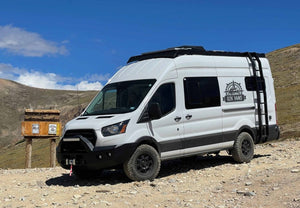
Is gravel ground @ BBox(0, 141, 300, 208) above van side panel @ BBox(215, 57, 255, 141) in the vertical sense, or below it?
below

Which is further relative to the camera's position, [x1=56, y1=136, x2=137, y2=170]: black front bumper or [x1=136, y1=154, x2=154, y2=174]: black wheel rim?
[x1=136, y1=154, x2=154, y2=174]: black wheel rim

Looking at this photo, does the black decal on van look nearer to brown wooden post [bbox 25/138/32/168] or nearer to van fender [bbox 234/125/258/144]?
van fender [bbox 234/125/258/144]

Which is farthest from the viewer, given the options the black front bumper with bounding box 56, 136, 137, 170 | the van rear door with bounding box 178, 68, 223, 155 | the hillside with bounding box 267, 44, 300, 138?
the hillside with bounding box 267, 44, 300, 138

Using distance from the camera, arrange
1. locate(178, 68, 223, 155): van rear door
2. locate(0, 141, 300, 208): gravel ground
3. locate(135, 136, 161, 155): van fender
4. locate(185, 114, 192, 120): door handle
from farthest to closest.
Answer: locate(178, 68, 223, 155): van rear door → locate(185, 114, 192, 120): door handle → locate(135, 136, 161, 155): van fender → locate(0, 141, 300, 208): gravel ground

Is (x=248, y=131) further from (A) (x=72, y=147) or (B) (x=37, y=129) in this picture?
(B) (x=37, y=129)

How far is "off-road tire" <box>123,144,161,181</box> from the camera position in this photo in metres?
9.02

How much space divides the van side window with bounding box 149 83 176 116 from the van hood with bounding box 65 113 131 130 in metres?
0.90

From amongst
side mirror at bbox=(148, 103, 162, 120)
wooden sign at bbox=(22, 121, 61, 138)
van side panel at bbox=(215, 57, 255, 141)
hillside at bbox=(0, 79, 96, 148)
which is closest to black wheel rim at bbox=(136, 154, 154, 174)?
side mirror at bbox=(148, 103, 162, 120)

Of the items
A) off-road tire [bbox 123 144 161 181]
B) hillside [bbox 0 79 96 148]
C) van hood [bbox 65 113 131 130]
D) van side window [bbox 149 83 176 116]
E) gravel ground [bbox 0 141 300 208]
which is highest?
hillside [bbox 0 79 96 148]

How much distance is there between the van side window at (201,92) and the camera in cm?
1024

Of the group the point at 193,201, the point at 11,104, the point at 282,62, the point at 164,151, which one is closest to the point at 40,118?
the point at 164,151

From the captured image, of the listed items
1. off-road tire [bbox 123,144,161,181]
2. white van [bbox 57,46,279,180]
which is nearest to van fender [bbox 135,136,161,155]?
white van [bbox 57,46,279,180]

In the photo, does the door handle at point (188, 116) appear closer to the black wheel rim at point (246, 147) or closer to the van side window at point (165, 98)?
the van side window at point (165, 98)

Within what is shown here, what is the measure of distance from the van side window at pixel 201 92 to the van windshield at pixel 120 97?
42.3 inches
